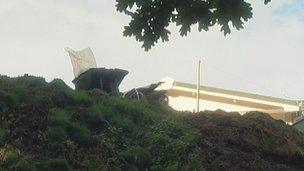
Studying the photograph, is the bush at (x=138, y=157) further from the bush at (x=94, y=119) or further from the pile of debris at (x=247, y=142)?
the bush at (x=94, y=119)

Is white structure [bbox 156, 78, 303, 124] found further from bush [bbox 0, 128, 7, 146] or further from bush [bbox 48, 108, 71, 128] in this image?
bush [bbox 0, 128, 7, 146]

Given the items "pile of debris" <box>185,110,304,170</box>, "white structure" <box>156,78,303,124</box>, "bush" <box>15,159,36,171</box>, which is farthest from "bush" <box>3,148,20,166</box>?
"white structure" <box>156,78,303,124</box>

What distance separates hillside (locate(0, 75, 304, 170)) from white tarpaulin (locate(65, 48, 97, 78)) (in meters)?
6.34

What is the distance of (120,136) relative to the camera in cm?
1331

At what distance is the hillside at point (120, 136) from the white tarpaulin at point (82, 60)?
20.8 feet

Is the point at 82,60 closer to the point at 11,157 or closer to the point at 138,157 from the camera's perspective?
the point at 138,157

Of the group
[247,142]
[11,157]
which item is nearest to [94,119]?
[11,157]

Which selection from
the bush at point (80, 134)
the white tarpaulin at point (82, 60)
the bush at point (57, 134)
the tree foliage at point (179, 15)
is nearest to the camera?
the tree foliage at point (179, 15)

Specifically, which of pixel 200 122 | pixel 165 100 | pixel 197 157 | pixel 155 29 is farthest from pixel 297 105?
pixel 155 29

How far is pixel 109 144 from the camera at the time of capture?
41.6ft

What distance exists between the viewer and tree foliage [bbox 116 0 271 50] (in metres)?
5.14

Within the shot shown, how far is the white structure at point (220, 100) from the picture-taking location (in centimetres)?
3597

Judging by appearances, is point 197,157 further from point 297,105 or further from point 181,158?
point 297,105

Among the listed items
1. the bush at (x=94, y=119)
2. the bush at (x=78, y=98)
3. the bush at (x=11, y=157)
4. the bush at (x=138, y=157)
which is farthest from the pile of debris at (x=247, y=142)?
the bush at (x=11, y=157)
